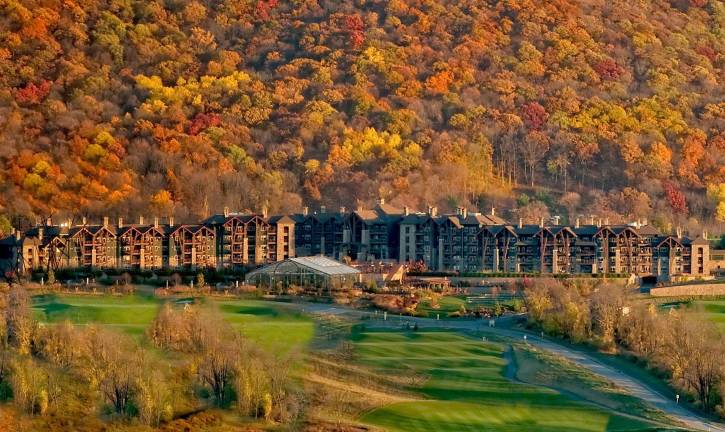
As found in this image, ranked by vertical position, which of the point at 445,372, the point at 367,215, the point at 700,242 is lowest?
the point at 445,372

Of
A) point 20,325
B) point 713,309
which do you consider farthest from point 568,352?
point 20,325

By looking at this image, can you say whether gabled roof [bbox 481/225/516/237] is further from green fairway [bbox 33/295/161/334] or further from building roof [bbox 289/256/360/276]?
green fairway [bbox 33/295/161/334]

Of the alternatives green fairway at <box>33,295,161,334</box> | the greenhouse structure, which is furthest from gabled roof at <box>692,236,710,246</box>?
green fairway at <box>33,295,161,334</box>

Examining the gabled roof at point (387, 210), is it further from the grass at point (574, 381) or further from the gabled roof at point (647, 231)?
the grass at point (574, 381)

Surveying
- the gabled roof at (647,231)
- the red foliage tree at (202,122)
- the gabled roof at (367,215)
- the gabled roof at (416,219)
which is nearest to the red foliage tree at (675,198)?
the gabled roof at (647,231)

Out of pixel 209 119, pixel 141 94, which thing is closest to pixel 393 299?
pixel 209 119

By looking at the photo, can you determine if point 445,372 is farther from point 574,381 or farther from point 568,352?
point 568,352
